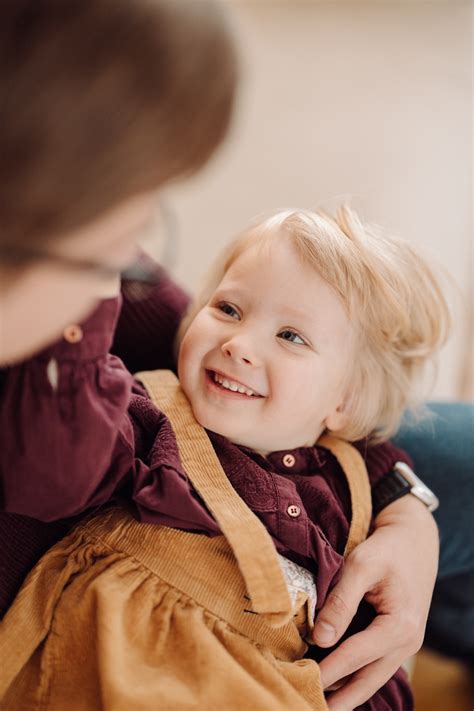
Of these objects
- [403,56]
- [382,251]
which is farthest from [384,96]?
[382,251]

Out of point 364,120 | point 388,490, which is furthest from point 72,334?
point 364,120

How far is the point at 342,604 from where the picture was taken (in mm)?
813

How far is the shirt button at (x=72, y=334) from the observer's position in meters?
0.62

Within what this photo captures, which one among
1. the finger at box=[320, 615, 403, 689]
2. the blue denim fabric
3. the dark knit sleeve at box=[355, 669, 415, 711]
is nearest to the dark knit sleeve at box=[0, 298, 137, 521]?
→ the finger at box=[320, 615, 403, 689]

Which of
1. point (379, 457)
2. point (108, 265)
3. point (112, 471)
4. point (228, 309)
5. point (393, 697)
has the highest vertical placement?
point (108, 265)

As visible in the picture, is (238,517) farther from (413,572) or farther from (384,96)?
(384,96)

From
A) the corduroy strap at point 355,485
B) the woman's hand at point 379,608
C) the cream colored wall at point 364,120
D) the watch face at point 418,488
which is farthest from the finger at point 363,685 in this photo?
the cream colored wall at point 364,120

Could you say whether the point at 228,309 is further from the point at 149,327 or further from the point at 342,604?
the point at 342,604

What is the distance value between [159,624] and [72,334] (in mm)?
333

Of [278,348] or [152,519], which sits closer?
[152,519]

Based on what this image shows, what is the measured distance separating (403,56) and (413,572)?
145 cm

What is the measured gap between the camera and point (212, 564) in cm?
77

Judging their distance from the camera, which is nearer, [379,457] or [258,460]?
[258,460]

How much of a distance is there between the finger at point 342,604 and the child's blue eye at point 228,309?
1.14 feet
